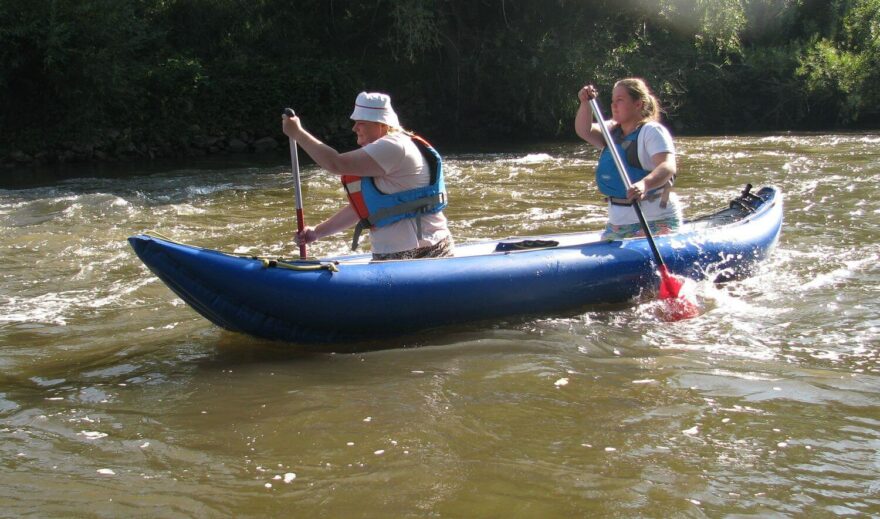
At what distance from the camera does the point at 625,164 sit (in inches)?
184

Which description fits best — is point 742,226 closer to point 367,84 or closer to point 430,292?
point 430,292

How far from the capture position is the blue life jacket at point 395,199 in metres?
3.87

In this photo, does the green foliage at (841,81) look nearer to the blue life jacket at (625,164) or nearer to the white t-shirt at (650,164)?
the white t-shirt at (650,164)

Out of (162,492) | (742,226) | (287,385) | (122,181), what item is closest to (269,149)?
(122,181)

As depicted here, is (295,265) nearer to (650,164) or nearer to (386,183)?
(386,183)

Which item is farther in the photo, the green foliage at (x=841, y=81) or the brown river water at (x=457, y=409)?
the green foliage at (x=841, y=81)

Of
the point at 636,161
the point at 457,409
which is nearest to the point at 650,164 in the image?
the point at 636,161

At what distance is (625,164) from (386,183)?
1464 millimetres

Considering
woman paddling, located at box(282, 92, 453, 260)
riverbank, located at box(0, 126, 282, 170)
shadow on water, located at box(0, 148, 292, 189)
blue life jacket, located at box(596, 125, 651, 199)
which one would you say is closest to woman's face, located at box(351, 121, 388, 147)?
woman paddling, located at box(282, 92, 453, 260)

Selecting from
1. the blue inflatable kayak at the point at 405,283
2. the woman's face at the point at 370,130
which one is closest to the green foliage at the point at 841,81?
the blue inflatable kayak at the point at 405,283

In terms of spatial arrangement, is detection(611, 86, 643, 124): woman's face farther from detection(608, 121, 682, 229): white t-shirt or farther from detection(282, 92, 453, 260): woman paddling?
detection(282, 92, 453, 260): woman paddling

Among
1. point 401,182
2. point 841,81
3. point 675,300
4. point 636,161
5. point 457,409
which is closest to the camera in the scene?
point 457,409

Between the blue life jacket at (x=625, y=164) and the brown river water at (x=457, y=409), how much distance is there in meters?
0.67

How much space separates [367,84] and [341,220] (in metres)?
12.0
